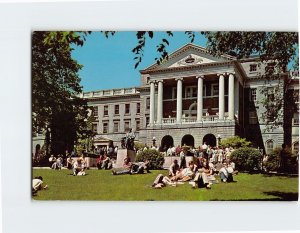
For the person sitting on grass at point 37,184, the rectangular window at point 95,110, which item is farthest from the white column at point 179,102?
the person sitting on grass at point 37,184

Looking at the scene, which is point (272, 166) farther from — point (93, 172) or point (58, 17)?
point (58, 17)

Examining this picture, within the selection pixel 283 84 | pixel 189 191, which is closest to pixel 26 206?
pixel 189 191

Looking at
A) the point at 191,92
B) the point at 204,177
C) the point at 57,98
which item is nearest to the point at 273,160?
the point at 204,177

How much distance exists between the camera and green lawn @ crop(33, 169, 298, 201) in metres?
10.5

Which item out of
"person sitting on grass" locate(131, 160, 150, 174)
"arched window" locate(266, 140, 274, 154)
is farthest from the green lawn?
"arched window" locate(266, 140, 274, 154)

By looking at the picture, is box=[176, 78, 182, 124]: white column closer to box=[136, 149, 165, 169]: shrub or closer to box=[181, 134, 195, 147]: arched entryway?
box=[181, 134, 195, 147]: arched entryway

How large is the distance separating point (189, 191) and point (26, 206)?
10.0 feet

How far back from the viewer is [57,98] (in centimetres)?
1097

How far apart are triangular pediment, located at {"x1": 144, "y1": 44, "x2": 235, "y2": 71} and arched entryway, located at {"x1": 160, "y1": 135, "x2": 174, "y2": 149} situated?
4.48 ft

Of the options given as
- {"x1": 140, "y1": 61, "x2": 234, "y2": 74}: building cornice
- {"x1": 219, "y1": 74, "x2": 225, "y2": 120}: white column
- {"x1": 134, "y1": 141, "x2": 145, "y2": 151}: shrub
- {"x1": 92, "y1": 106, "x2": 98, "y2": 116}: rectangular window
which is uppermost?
{"x1": 140, "y1": 61, "x2": 234, "y2": 74}: building cornice

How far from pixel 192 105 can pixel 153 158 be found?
128 cm

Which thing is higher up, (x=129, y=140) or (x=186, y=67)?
(x=186, y=67)

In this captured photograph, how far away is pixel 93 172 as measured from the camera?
35.3ft

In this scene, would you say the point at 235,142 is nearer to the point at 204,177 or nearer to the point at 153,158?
the point at 204,177
